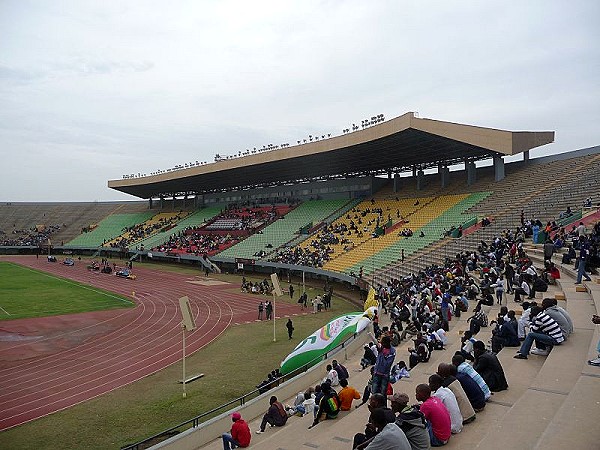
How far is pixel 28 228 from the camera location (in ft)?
271

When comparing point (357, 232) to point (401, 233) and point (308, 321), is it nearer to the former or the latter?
point (401, 233)

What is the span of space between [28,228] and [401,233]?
69541 mm

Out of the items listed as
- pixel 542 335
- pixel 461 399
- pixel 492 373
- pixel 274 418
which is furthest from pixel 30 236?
pixel 461 399

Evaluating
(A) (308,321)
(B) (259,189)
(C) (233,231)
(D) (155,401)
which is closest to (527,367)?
(D) (155,401)

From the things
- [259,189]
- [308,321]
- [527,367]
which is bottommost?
[308,321]

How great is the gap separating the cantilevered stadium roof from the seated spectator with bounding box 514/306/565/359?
2652cm

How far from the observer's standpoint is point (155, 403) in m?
14.2

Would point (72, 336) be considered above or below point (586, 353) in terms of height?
below

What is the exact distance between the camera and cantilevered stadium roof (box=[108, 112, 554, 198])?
114ft

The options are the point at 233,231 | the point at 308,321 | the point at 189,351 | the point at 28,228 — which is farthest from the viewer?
the point at 28,228

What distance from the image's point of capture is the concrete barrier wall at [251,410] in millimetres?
10375

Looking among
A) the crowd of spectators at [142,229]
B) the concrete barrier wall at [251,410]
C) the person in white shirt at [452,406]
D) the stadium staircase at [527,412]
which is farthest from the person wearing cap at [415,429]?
the crowd of spectators at [142,229]

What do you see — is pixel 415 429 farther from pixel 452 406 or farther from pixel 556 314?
pixel 556 314

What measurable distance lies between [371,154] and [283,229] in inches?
522
